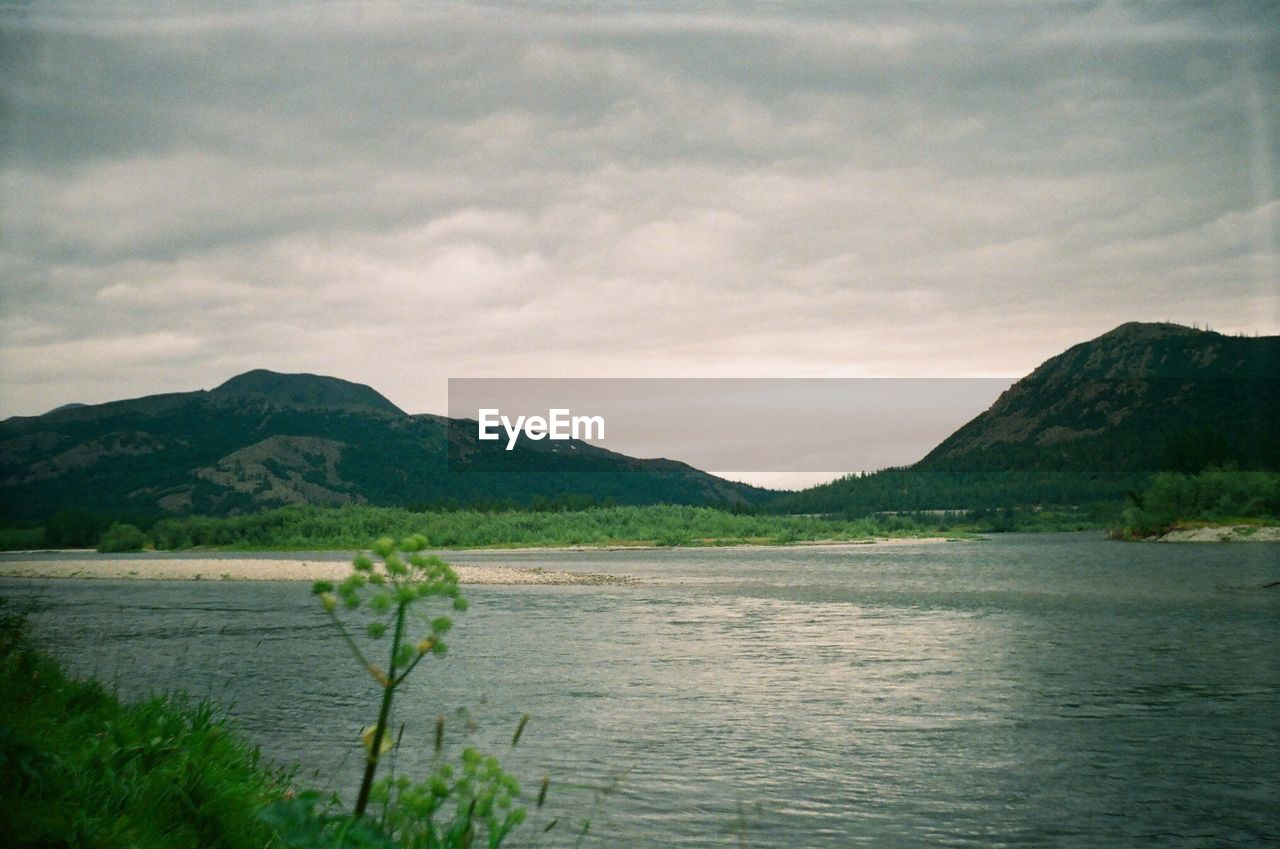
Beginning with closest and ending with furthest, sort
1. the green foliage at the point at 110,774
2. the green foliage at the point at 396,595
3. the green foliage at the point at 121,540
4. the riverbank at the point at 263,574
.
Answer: the green foliage at the point at 396,595 < the green foliage at the point at 110,774 < the riverbank at the point at 263,574 < the green foliage at the point at 121,540

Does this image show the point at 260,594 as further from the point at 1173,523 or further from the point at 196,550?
the point at 1173,523

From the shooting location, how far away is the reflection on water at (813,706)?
12.5 m

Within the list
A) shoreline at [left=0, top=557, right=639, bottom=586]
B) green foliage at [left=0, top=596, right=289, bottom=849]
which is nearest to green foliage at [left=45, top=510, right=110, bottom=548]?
shoreline at [left=0, top=557, right=639, bottom=586]

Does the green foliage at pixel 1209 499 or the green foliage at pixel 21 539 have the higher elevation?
the green foliage at pixel 1209 499

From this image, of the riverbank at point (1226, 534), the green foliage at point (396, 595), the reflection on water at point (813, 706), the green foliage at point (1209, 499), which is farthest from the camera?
the green foliage at point (1209, 499)

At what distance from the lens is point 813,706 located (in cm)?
1959

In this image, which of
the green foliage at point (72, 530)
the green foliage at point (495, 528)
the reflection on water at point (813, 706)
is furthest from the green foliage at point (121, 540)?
the reflection on water at point (813, 706)

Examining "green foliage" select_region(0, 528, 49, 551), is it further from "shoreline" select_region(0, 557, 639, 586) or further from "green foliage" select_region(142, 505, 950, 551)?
"shoreline" select_region(0, 557, 639, 586)

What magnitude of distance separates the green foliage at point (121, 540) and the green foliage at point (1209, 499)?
395 ft

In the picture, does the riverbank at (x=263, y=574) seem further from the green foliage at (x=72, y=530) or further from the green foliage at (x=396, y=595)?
the green foliage at (x=72, y=530)

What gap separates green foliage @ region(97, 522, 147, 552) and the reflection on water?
8601 centimetres

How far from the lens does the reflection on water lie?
41.1 feet

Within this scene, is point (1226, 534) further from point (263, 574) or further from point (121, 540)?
point (121, 540)

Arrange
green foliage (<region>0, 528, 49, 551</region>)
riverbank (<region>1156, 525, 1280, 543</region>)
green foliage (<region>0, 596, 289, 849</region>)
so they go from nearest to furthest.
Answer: green foliage (<region>0, 596, 289, 849</region>) < riverbank (<region>1156, 525, 1280, 543</region>) < green foliage (<region>0, 528, 49, 551</region>)
